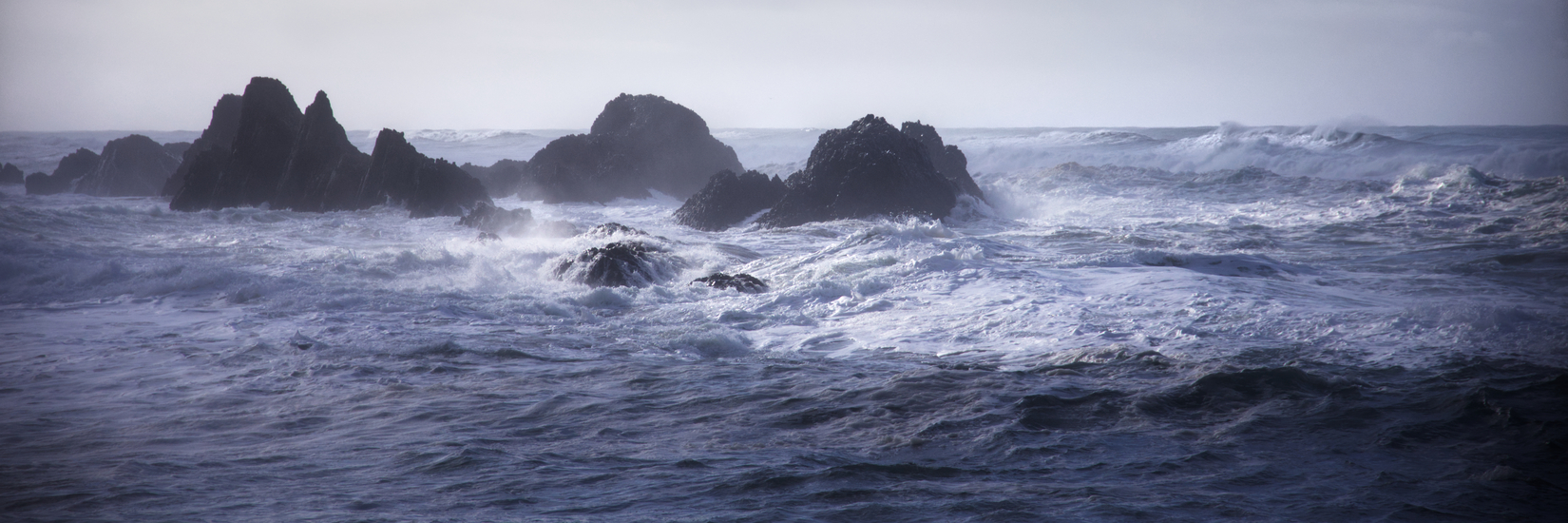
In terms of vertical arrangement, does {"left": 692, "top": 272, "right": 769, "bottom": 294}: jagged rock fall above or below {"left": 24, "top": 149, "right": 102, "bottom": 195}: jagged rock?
below

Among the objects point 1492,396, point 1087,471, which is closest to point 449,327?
point 1087,471

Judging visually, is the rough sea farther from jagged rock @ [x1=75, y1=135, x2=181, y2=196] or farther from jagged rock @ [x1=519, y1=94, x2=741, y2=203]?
jagged rock @ [x1=75, y1=135, x2=181, y2=196]

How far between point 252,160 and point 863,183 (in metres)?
17.4

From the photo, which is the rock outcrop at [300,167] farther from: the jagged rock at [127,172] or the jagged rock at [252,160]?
the jagged rock at [127,172]

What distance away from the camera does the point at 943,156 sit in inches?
881

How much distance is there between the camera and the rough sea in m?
4.01

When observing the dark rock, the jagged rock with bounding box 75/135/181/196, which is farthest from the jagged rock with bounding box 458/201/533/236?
the jagged rock with bounding box 75/135/181/196

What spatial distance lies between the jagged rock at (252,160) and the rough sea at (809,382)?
30.9 feet

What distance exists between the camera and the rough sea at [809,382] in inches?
158

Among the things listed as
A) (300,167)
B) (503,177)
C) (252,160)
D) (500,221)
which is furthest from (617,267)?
(503,177)

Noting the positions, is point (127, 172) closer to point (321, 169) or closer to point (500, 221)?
point (321, 169)

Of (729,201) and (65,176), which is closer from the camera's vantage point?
(729,201)

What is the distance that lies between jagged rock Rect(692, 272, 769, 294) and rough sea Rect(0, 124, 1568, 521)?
0.96ft

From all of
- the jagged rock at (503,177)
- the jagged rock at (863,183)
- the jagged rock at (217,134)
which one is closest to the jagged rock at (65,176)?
the jagged rock at (217,134)
